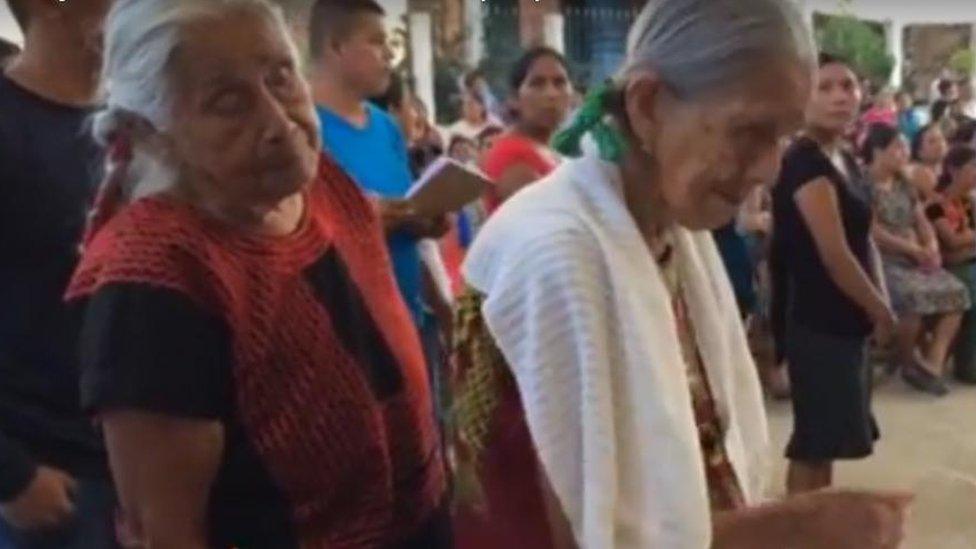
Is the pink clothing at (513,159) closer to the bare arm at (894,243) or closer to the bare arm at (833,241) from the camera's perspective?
the bare arm at (833,241)

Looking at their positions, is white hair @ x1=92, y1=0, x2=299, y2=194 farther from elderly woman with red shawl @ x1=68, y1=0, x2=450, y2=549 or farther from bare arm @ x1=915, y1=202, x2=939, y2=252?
bare arm @ x1=915, y1=202, x2=939, y2=252

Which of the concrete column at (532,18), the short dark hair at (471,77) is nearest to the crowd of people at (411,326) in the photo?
the short dark hair at (471,77)

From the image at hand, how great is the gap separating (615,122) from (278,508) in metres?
0.42

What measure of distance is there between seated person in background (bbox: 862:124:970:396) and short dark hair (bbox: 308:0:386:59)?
2.79m

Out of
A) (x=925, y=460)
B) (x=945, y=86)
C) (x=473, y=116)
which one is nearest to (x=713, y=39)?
(x=925, y=460)

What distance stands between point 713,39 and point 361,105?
166 centimetres

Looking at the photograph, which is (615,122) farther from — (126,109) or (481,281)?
(126,109)

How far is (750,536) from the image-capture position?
3.44 feet

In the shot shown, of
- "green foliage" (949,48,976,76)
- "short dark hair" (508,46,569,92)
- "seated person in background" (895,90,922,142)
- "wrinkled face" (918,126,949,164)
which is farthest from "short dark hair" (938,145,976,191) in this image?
"green foliage" (949,48,976,76)

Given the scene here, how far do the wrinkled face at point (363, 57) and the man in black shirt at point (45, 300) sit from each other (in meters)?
1.22

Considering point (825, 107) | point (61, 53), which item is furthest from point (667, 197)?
point (825, 107)

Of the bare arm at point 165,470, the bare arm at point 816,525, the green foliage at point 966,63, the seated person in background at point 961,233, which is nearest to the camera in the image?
the bare arm at point 165,470

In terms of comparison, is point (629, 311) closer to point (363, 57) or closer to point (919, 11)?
point (363, 57)

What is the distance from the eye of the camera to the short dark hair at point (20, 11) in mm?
1434
